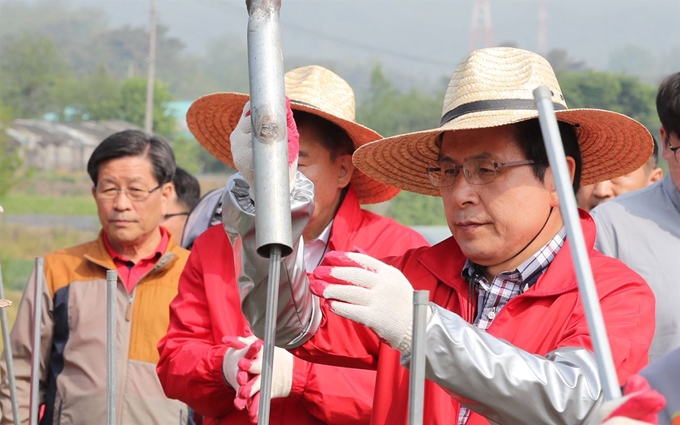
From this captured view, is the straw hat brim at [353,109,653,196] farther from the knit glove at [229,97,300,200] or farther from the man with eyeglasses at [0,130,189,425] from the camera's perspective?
the man with eyeglasses at [0,130,189,425]

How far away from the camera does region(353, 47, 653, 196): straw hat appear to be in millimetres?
2258

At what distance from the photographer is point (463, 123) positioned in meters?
2.24

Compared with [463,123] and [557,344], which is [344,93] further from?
[557,344]

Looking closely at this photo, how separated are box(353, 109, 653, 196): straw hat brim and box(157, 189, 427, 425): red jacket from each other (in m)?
0.32

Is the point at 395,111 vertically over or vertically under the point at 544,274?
over

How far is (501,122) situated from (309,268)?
1022mm

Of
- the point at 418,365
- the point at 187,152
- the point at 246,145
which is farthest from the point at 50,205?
the point at 418,365

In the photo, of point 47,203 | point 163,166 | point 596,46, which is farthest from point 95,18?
point 163,166

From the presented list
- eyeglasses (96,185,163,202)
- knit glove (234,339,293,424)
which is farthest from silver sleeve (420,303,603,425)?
eyeglasses (96,185,163,202)

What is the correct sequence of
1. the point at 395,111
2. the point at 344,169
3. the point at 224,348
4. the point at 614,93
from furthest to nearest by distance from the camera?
the point at 395,111 → the point at 614,93 → the point at 344,169 → the point at 224,348

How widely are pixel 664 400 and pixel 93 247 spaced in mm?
2872

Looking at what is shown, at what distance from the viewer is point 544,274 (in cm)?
A: 218

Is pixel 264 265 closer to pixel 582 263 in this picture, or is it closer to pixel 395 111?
pixel 582 263

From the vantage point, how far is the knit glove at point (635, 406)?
4.01 feet
